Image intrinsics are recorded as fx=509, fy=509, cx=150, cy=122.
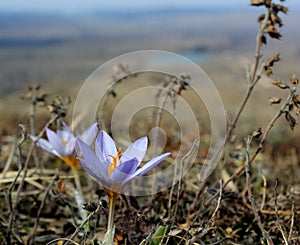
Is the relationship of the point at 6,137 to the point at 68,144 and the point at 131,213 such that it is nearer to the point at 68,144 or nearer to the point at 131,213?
the point at 68,144

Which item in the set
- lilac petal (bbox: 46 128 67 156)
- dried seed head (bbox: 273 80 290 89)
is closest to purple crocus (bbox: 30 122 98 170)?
lilac petal (bbox: 46 128 67 156)

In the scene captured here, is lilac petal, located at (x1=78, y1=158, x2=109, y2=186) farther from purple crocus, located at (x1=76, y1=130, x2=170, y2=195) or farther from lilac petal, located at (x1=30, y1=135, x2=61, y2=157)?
lilac petal, located at (x1=30, y1=135, x2=61, y2=157)

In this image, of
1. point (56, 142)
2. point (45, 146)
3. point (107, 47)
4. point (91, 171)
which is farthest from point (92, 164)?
point (107, 47)

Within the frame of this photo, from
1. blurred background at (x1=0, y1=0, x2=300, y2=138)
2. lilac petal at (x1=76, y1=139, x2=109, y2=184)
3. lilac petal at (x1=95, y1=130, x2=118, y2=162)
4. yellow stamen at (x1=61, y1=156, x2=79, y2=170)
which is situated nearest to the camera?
lilac petal at (x1=76, y1=139, x2=109, y2=184)

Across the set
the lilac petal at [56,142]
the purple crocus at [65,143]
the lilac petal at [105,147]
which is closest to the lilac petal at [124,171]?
the lilac petal at [105,147]

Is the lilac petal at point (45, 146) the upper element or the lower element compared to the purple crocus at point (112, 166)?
lower

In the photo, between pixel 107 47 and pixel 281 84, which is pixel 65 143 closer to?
pixel 281 84

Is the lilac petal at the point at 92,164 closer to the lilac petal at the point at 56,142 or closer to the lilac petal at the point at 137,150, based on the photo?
the lilac petal at the point at 137,150
